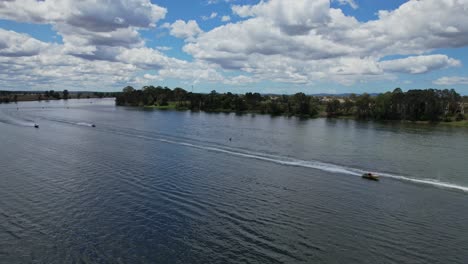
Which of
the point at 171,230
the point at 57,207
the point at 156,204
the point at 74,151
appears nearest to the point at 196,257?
the point at 171,230

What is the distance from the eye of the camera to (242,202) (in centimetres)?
3503

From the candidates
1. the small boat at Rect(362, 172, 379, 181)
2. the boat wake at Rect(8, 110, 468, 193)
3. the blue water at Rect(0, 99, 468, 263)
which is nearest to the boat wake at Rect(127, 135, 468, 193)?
the boat wake at Rect(8, 110, 468, 193)

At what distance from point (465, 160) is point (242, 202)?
47.3m

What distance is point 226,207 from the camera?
33.5 metres

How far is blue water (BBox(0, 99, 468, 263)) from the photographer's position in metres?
24.9

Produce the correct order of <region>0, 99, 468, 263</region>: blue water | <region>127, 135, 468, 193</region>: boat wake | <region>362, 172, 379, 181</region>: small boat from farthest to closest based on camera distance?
<region>362, 172, 379, 181</region>: small boat < <region>127, 135, 468, 193</region>: boat wake < <region>0, 99, 468, 263</region>: blue water

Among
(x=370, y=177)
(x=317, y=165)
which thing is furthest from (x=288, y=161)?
(x=370, y=177)

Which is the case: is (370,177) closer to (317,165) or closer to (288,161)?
(317,165)

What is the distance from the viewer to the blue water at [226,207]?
24.9 m

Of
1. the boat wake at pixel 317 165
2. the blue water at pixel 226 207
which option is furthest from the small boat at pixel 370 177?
the boat wake at pixel 317 165

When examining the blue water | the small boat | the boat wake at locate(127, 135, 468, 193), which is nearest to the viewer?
the blue water

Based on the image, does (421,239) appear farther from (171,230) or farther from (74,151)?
(74,151)

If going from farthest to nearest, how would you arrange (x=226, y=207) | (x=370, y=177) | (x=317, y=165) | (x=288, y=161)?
(x=288, y=161) < (x=317, y=165) < (x=370, y=177) < (x=226, y=207)

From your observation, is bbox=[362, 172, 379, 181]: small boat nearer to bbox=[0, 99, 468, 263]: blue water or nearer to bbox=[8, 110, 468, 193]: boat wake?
bbox=[0, 99, 468, 263]: blue water
